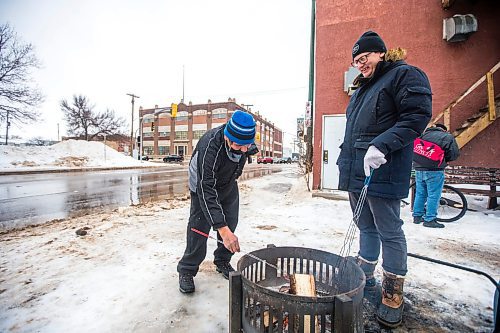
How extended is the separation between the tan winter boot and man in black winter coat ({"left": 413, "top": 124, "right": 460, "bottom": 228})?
3.10 metres

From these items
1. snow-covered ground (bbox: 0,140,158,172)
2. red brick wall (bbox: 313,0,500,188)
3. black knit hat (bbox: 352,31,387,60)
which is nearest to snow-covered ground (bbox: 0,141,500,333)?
black knit hat (bbox: 352,31,387,60)

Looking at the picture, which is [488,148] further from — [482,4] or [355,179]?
[355,179]

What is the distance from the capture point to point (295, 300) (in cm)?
137

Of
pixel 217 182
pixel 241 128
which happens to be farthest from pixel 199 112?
pixel 241 128

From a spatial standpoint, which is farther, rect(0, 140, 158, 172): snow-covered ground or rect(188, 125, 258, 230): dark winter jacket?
rect(0, 140, 158, 172): snow-covered ground

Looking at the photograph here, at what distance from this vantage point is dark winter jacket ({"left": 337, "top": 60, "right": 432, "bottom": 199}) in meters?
1.83

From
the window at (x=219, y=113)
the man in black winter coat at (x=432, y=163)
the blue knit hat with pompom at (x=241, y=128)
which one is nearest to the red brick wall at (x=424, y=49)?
the man in black winter coat at (x=432, y=163)

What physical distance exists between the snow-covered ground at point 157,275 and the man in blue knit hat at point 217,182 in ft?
1.08

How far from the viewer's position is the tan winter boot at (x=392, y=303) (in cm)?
197

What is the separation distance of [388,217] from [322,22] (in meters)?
8.20

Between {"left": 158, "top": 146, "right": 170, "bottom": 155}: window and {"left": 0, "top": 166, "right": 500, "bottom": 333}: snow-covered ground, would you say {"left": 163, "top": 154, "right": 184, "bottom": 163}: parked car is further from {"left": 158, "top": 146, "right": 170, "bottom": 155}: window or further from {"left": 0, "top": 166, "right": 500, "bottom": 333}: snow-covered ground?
{"left": 0, "top": 166, "right": 500, "bottom": 333}: snow-covered ground

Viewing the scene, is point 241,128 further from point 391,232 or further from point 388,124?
point 391,232

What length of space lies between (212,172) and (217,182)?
24 cm

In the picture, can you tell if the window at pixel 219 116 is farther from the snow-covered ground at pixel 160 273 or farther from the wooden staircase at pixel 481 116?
the snow-covered ground at pixel 160 273
